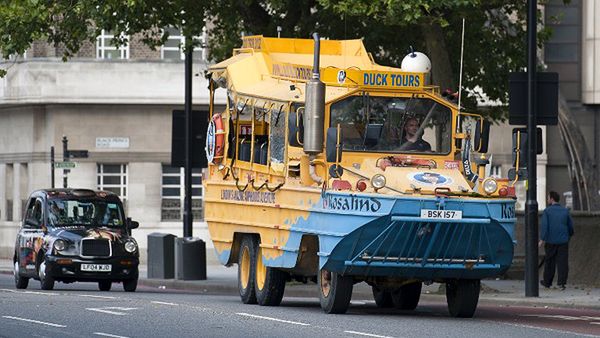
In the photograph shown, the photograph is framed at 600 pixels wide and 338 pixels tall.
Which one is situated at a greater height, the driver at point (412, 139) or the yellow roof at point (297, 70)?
the yellow roof at point (297, 70)

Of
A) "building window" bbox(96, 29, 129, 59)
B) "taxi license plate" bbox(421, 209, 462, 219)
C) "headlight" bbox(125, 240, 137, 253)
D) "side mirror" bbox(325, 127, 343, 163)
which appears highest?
"building window" bbox(96, 29, 129, 59)

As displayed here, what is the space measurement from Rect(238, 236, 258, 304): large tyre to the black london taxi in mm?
5236

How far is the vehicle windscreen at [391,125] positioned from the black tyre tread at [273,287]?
2.43 meters

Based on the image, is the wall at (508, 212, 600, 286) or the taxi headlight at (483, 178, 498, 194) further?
the wall at (508, 212, 600, 286)

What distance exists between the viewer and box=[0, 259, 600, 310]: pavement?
26592 mm

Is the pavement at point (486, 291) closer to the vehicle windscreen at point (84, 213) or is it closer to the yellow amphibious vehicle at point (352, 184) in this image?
Result: the yellow amphibious vehicle at point (352, 184)

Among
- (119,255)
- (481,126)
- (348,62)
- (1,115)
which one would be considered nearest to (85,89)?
(1,115)

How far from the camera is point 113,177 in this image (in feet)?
177

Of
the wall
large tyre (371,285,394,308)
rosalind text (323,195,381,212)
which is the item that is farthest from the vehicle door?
rosalind text (323,195,381,212)

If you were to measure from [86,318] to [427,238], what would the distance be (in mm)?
4077

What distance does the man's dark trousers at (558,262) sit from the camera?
31062 millimetres

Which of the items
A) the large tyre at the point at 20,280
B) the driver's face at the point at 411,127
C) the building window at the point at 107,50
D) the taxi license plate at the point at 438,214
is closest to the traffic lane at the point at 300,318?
the taxi license plate at the point at 438,214

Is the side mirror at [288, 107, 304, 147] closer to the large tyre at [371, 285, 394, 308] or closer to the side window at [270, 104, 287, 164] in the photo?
the side window at [270, 104, 287, 164]

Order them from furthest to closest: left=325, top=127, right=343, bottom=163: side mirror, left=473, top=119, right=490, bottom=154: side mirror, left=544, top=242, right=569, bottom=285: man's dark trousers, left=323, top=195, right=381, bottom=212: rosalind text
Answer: left=544, top=242, right=569, bottom=285: man's dark trousers
left=473, top=119, right=490, bottom=154: side mirror
left=325, top=127, right=343, bottom=163: side mirror
left=323, top=195, right=381, bottom=212: rosalind text
